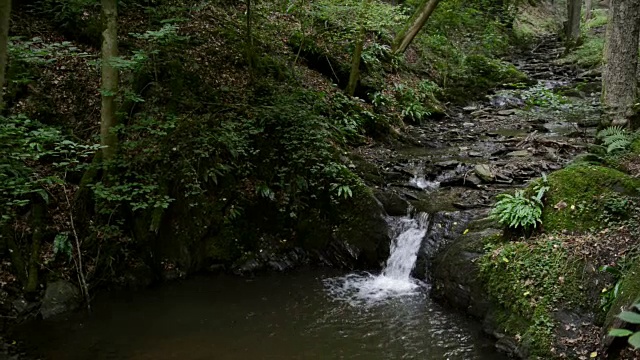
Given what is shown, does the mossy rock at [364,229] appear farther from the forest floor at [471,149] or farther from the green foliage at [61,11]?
the green foliage at [61,11]

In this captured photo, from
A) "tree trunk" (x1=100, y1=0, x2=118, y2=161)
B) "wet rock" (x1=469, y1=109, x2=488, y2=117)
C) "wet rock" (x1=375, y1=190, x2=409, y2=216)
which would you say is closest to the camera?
"tree trunk" (x1=100, y1=0, x2=118, y2=161)

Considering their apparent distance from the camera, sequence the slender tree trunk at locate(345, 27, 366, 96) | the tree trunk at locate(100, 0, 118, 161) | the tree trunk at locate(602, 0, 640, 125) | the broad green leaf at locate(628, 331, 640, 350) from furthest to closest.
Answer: the slender tree trunk at locate(345, 27, 366, 96), the tree trunk at locate(602, 0, 640, 125), the tree trunk at locate(100, 0, 118, 161), the broad green leaf at locate(628, 331, 640, 350)

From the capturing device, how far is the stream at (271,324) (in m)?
6.12

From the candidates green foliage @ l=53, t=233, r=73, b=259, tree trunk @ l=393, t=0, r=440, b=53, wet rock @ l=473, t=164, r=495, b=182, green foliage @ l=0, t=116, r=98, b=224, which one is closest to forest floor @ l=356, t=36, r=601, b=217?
wet rock @ l=473, t=164, r=495, b=182

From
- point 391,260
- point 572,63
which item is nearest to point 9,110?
point 391,260

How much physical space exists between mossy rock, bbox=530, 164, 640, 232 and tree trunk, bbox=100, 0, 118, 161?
682 cm

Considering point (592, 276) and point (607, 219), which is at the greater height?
point (607, 219)

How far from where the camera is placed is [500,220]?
7078mm

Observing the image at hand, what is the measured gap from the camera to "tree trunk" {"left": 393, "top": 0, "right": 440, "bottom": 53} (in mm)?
15250

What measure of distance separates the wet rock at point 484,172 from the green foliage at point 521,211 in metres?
2.41

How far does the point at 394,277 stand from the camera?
846 centimetres

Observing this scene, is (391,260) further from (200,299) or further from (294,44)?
(294,44)

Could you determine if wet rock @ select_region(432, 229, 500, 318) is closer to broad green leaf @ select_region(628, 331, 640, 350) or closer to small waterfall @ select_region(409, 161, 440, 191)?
small waterfall @ select_region(409, 161, 440, 191)

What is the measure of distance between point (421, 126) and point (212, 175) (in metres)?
8.13
